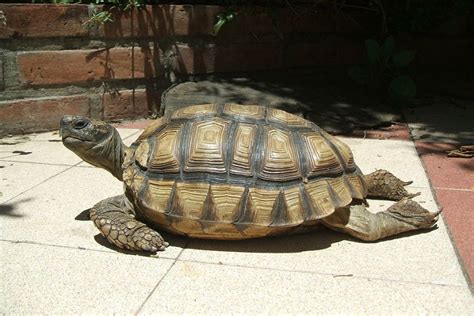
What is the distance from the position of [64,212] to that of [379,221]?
200cm

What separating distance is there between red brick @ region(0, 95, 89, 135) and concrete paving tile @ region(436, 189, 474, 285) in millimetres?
3622

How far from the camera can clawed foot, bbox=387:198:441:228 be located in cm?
299

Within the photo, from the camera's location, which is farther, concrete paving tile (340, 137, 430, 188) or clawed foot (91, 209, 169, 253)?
concrete paving tile (340, 137, 430, 188)

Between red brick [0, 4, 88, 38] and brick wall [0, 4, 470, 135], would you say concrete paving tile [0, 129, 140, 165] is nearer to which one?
brick wall [0, 4, 470, 135]

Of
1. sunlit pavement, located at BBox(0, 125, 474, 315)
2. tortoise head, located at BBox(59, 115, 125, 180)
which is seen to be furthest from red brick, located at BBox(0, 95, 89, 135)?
tortoise head, located at BBox(59, 115, 125, 180)

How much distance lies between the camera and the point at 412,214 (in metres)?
3.00

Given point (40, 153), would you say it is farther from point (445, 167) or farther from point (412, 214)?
point (445, 167)

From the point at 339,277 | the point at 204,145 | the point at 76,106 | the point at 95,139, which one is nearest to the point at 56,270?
the point at 95,139

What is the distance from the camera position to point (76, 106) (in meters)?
5.34

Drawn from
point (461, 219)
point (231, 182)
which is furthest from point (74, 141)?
point (461, 219)

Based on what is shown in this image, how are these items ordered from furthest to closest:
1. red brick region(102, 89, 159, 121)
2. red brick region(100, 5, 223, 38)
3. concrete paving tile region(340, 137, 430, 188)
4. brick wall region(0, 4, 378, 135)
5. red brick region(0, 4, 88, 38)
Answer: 1. red brick region(102, 89, 159, 121)
2. red brick region(100, 5, 223, 38)
3. brick wall region(0, 4, 378, 135)
4. red brick region(0, 4, 88, 38)
5. concrete paving tile region(340, 137, 430, 188)

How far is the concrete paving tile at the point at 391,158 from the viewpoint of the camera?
4082mm

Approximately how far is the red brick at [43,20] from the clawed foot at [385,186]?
10.9 feet

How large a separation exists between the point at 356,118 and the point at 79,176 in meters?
3.00
